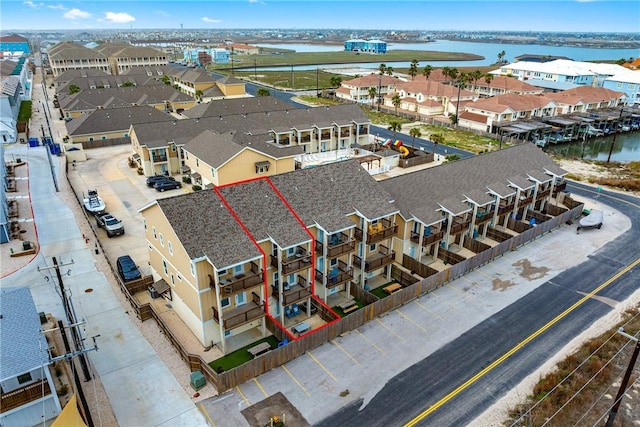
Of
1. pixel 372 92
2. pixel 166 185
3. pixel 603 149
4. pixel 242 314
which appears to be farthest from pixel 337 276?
pixel 372 92

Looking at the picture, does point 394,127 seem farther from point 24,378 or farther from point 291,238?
point 24,378

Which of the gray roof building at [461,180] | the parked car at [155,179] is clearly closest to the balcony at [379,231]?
the gray roof building at [461,180]

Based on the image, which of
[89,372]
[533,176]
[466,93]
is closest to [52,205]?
[89,372]

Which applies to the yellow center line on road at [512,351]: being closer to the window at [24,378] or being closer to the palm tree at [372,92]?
the window at [24,378]

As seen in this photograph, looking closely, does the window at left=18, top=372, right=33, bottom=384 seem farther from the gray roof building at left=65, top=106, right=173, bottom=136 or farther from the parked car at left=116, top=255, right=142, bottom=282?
the gray roof building at left=65, top=106, right=173, bottom=136

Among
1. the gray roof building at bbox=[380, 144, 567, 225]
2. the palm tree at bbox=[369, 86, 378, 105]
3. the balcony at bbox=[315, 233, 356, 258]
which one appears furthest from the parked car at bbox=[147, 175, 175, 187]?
the palm tree at bbox=[369, 86, 378, 105]

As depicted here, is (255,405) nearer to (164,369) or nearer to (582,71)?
(164,369)
